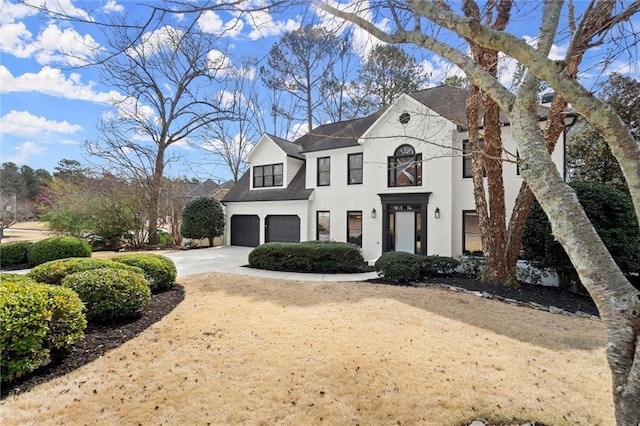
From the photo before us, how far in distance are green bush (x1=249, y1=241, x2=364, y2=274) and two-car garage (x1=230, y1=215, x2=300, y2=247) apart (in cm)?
471

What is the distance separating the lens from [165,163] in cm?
2084

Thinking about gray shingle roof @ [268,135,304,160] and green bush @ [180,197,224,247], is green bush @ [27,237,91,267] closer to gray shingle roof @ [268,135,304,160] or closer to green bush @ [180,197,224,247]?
green bush @ [180,197,224,247]

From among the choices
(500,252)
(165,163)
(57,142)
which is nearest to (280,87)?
(165,163)

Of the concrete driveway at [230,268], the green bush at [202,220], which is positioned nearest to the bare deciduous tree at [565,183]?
the concrete driveway at [230,268]

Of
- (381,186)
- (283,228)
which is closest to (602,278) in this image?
(381,186)

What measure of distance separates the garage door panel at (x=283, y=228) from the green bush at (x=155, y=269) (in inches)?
352

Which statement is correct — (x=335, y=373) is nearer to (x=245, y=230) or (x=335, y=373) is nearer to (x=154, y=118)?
(x=245, y=230)

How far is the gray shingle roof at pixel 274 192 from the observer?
16.4 m

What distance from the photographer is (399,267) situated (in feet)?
31.0

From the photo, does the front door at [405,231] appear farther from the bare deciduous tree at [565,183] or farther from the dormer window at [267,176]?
the bare deciduous tree at [565,183]

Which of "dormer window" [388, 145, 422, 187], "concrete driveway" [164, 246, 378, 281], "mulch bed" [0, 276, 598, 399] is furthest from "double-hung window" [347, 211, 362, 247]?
"mulch bed" [0, 276, 598, 399]

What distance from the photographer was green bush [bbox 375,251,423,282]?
9.45 metres

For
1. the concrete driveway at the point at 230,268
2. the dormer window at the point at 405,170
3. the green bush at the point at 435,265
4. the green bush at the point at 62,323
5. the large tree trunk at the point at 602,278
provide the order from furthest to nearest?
the dormer window at the point at 405,170, the concrete driveway at the point at 230,268, the green bush at the point at 435,265, the green bush at the point at 62,323, the large tree trunk at the point at 602,278

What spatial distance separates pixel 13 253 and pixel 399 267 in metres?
14.7
